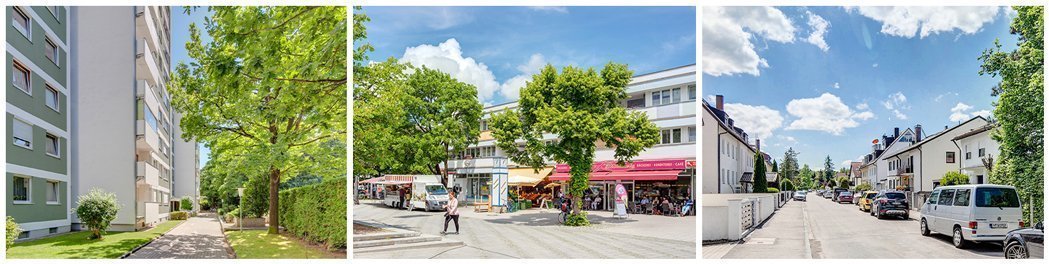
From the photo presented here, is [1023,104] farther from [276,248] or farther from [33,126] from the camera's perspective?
[33,126]

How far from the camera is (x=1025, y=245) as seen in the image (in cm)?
651

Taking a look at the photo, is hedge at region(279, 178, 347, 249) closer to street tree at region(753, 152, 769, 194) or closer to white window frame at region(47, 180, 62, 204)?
white window frame at region(47, 180, 62, 204)

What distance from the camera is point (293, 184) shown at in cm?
1062

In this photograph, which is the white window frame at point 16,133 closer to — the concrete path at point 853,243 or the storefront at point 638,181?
the storefront at point 638,181

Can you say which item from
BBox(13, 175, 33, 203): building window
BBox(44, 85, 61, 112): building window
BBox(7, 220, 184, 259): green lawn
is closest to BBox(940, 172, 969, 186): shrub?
BBox(7, 220, 184, 259): green lawn

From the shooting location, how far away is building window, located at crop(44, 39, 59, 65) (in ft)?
31.5

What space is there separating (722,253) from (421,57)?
146 inches

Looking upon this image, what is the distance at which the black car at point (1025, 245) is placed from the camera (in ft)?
21.4

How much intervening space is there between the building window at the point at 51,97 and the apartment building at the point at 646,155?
22.4 ft

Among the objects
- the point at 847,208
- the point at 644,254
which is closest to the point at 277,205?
the point at 644,254

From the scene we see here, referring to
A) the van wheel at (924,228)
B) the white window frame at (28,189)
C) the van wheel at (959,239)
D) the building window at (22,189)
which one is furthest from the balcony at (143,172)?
the van wheel at (959,239)

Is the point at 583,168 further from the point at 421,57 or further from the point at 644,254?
the point at 421,57

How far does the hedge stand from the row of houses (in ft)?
20.0

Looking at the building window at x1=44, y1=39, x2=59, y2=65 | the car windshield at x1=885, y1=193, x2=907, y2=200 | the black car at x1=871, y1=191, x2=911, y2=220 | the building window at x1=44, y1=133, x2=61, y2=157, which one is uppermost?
the building window at x1=44, y1=39, x2=59, y2=65
